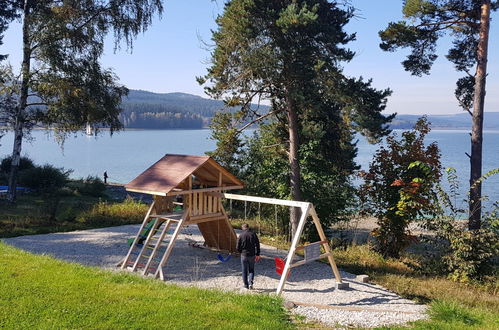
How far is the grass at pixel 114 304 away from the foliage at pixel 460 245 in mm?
5402

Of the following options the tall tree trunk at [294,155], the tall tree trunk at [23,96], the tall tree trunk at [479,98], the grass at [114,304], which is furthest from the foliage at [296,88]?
the tall tree trunk at [23,96]

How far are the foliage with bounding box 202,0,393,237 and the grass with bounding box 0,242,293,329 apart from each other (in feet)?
22.3

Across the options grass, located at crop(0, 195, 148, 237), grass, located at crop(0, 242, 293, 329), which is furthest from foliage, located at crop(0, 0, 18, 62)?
grass, located at crop(0, 242, 293, 329)

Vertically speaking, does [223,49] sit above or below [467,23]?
below

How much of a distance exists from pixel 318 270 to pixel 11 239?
29.7 ft

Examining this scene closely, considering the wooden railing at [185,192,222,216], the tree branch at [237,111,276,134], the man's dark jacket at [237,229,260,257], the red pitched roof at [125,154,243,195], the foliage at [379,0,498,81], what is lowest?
the man's dark jacket at [237,229,260,257]

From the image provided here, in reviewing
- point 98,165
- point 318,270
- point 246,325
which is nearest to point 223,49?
point 318,270

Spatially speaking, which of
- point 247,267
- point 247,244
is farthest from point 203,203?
point 247,267

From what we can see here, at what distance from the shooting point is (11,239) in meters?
13.9

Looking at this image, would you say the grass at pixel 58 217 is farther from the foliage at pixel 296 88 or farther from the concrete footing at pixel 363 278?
the concrete footing at pixel 363 278

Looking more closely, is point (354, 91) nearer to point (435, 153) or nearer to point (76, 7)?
point (435, 153)

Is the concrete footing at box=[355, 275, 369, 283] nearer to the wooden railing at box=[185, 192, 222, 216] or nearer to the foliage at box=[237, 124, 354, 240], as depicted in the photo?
the wooden railing at box=[185, 192, 222, 216]

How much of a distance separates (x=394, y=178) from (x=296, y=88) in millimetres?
3999

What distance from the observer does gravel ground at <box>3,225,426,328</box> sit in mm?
8086
